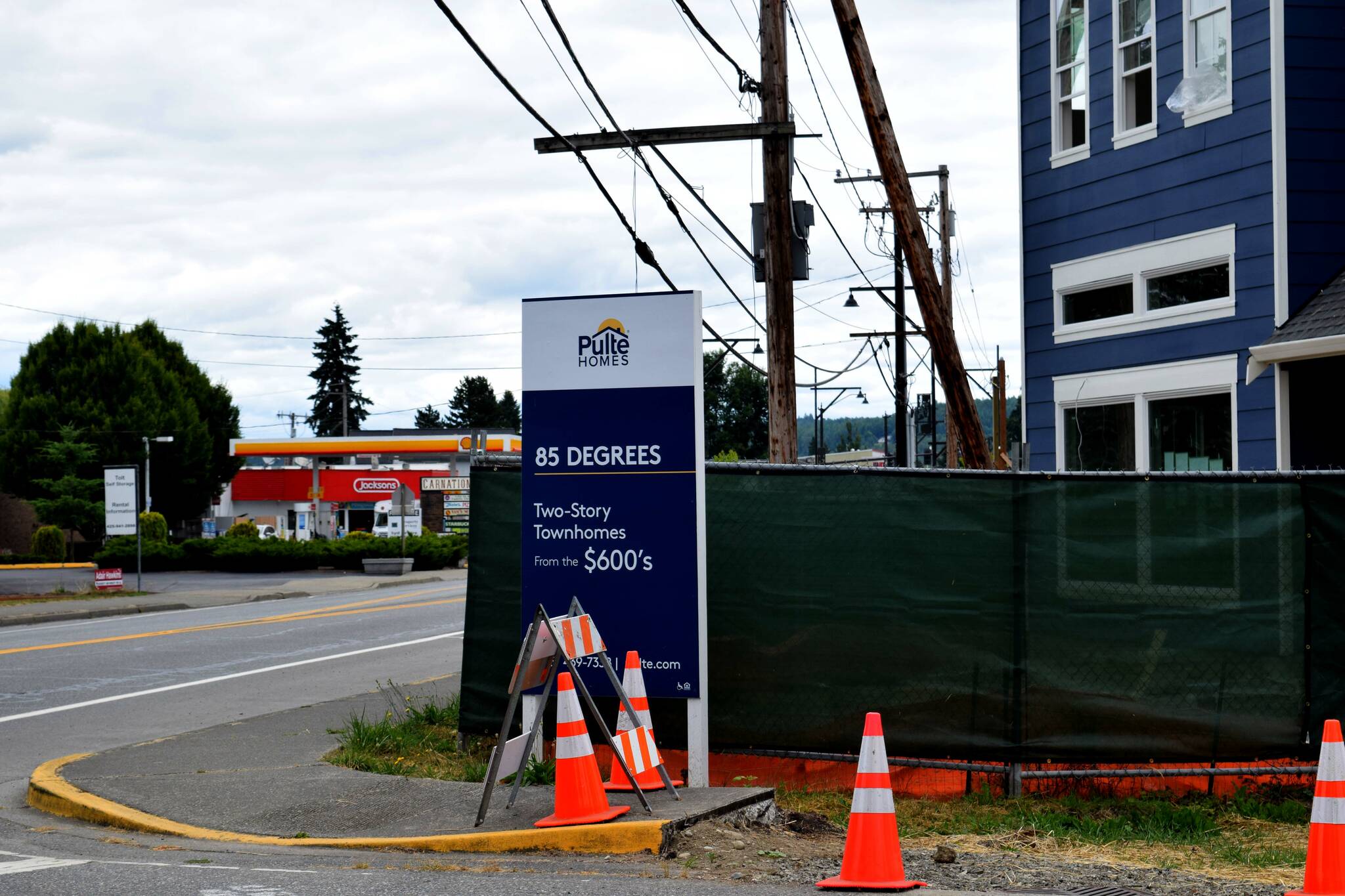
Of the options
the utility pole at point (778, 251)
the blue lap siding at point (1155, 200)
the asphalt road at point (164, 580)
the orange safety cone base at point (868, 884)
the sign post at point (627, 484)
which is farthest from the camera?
the asphalt road at point (164, 580)

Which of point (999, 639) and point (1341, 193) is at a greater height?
point (1341, 193)

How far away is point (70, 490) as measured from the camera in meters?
48.8

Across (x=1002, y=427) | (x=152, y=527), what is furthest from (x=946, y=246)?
(x=152, y=527)

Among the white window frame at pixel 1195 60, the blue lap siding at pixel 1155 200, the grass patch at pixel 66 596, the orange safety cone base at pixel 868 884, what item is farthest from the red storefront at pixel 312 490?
the orange safety cone base at pixel 868 884

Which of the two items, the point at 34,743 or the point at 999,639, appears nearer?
the point at 999,639

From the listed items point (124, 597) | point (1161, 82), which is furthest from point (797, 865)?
point (124, 597)

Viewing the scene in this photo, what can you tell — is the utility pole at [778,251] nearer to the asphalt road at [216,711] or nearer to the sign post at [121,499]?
the asphalt road at [216,711]

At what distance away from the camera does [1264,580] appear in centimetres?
773

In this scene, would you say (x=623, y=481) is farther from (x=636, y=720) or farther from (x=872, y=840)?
(x=872, y=840)

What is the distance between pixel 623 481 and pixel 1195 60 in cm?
895

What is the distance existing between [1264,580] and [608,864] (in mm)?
4334

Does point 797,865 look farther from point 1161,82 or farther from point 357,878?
point 1161,82

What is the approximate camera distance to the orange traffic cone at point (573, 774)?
6527mm

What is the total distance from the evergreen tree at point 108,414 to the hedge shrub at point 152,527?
685 centimetres
